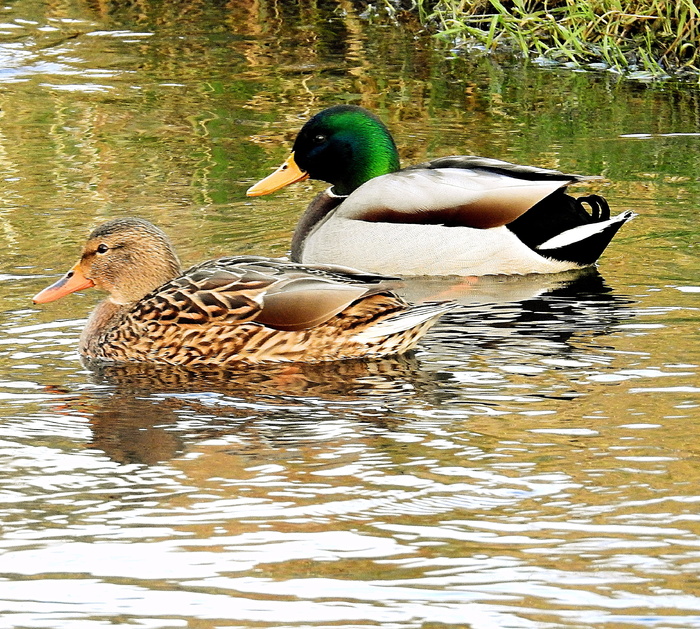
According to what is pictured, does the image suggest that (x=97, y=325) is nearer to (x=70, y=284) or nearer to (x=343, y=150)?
(x=70, y=284)

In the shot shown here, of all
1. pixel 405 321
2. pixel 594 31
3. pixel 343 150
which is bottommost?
pixel 405 321

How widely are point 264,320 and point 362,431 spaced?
1.28 meters

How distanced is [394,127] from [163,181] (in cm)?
221

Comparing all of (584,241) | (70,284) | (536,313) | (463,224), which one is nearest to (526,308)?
(536,313)

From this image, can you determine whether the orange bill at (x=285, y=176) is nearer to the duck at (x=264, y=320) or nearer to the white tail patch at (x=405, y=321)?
the duck at (x=264, y=320)

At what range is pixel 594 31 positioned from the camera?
1332 centimetres

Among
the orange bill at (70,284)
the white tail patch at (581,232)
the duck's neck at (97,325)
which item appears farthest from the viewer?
the white tail patch at (581,232)

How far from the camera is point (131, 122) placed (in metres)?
11.6

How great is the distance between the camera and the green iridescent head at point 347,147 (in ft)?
29.2

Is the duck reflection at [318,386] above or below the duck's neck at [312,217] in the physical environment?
below

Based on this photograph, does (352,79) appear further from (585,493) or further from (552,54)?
(585,493)

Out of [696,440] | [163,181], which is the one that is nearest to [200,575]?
[696,440]

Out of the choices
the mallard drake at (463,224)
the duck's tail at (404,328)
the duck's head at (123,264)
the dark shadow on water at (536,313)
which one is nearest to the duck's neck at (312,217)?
the mallard drake at (463,224)

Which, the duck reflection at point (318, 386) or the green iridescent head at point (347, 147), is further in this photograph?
the green iridescent head at point (347, 147)
